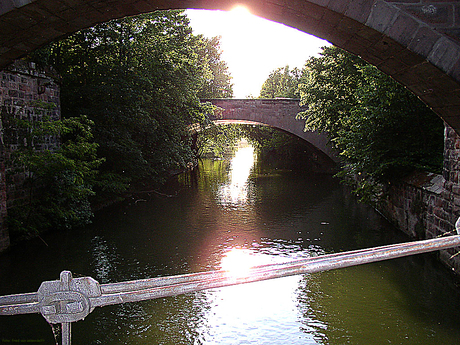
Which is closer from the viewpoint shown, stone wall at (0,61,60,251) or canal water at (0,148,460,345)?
canal water at (0,148,460,345)

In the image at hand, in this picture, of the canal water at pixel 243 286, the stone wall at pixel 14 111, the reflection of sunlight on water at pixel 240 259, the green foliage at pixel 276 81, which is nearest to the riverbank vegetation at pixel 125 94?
the stone wall at pixel 14 111

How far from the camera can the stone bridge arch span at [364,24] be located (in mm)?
2729

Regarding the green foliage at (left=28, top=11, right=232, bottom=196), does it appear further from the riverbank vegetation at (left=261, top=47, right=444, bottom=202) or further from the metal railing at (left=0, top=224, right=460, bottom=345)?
the metal railing at (left=0, top=224, right=460, bottom=345)

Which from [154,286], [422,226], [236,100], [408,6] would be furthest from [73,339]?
[236,100]

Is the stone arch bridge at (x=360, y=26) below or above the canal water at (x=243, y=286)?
above

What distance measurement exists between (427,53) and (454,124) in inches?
37.0

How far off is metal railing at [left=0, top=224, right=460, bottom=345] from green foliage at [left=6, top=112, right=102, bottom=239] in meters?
6.57

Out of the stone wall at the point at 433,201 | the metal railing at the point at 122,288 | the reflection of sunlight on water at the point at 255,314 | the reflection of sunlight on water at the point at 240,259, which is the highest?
the metal railing at the point at 122,288

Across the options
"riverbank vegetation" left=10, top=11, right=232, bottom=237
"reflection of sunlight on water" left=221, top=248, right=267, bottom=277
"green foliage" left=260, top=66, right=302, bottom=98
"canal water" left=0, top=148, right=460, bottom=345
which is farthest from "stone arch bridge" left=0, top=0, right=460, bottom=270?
"green foliage" left=260, top=66, right=302, bottom=98

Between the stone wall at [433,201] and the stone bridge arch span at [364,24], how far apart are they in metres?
2.19

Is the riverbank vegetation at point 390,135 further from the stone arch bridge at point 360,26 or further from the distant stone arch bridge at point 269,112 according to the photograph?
the distant stone arch bridge at point 269,112

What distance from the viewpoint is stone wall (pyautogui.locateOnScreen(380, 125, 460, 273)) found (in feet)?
Result: 19.1

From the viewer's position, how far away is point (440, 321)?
4789 millimetres

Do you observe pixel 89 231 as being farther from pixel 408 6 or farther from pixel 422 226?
pixel 408 6
